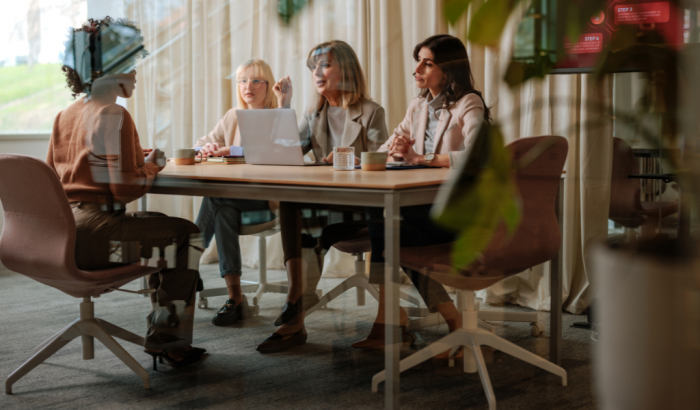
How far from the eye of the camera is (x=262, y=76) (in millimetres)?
1567

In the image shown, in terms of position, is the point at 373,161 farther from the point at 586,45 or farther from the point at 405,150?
the point at 586,45

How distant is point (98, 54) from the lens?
1746 millimetres

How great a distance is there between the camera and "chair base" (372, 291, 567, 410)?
1.61 m

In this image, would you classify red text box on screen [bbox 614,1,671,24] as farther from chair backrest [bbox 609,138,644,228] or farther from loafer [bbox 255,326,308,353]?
loafer [bbox 255,326,308,353]

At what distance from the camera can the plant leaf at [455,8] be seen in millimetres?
353

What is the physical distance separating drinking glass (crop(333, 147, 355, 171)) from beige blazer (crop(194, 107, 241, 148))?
349mm

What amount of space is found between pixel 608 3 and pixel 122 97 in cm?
157

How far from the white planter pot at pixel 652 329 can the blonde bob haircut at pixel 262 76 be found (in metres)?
1.12

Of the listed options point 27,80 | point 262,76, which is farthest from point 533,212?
point 27,80

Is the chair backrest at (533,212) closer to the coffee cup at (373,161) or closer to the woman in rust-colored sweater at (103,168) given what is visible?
the coffee cup at (373,161)

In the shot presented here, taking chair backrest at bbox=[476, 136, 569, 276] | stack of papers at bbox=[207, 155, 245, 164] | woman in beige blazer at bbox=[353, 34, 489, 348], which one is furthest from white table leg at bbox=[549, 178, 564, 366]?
stack of papers at bbox=[207, 155, 245, 164]

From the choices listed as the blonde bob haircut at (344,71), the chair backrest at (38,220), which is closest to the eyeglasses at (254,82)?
the blonde bob haircut at (344,71)

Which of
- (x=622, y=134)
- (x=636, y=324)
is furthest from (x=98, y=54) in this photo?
(x=636, y=324)

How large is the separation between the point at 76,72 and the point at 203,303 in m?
0.86
